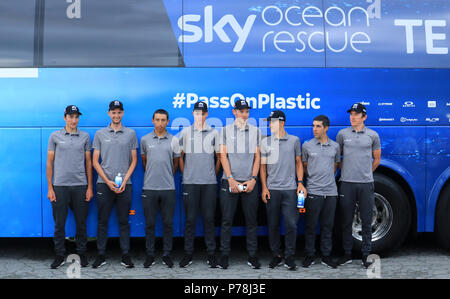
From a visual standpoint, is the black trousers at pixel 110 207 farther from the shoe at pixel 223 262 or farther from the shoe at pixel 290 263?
the shoe at pixel 290 263

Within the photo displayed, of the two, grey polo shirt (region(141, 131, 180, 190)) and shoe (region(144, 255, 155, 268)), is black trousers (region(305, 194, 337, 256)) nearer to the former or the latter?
grey polo shirt (region(141, 131, 180, 190))

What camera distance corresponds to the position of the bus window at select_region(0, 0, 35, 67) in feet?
18.4

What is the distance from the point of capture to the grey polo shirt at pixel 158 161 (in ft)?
17.7

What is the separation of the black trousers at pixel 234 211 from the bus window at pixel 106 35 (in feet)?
5.80

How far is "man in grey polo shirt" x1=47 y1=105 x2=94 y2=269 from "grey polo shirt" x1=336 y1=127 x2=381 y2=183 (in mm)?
3167

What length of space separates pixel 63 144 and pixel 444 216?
16.3 feet

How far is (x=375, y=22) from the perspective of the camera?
19.1 feet

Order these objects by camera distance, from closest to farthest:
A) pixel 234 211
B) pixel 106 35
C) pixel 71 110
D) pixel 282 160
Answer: pixel 71 110 → pixel 282 160 → pixel 234 211 → pixel 106 35

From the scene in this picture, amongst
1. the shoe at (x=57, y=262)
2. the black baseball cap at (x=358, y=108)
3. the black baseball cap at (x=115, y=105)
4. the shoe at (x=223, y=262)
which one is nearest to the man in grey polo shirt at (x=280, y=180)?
the shoe at (x=223, y=262)

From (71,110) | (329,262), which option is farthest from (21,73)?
(329,262)

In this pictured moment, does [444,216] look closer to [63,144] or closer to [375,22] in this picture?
[375,22]

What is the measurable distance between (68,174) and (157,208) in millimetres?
1143

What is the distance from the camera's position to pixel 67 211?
218 inches

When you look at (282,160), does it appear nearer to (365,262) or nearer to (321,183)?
(321,183)
